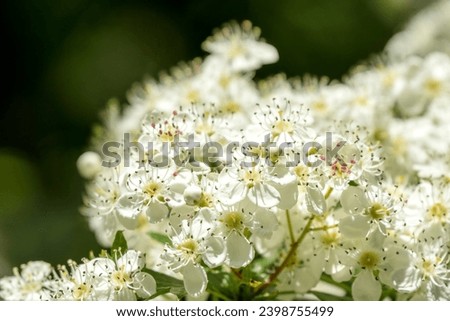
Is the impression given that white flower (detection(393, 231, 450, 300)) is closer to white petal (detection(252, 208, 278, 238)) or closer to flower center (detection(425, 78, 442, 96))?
white petal (detection(252, 208, 278, 238))

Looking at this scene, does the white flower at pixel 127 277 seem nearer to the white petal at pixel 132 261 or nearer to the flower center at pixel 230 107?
the white petal at pixel 132 261

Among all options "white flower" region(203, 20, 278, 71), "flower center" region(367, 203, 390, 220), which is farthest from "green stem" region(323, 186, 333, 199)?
"white flower" region(203, 20, 278, 71)

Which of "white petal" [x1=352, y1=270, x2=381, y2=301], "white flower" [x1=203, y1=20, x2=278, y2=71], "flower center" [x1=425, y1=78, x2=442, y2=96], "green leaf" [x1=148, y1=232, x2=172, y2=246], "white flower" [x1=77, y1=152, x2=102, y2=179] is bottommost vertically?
"white petal" [x1=352, y1=270, x2=381, y2=301]

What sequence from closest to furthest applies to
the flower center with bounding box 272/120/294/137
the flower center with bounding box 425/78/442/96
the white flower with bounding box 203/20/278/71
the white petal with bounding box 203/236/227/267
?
the white petal with bounding box 203/236/227/267 → the flower center with bounding box 272/120/294/137 → the flower center with bounding box 425/78/442/96 → the white flower with bounding box 203/20/278/71

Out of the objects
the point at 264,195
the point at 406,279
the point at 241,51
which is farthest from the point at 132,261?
the point at 241,51

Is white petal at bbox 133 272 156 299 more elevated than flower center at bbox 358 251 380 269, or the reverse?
flower center at bbox 358 251 380 269

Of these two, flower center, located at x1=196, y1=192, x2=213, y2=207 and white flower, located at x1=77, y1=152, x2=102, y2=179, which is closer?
flower center, located at x1=196, y1=192, x2=213, y2=207

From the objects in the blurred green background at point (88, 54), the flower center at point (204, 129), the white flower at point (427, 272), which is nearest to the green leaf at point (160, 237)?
the flower center at point (204, 129)
